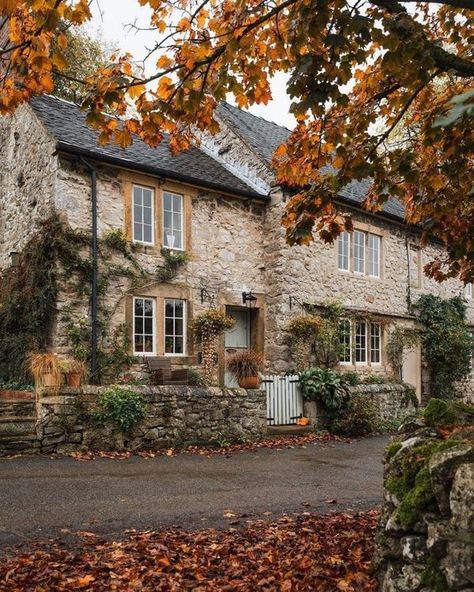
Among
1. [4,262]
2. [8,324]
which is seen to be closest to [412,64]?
[8,324]

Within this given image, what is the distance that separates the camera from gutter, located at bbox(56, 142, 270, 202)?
12.8m

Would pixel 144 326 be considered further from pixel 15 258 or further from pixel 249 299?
pixel 15 258

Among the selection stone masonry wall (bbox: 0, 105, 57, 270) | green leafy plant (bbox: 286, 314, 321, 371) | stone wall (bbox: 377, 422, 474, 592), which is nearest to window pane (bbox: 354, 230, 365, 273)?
green leafy plant (bbox: 286, 314, 321, 371)

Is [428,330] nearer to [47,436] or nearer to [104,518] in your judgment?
[47,436]

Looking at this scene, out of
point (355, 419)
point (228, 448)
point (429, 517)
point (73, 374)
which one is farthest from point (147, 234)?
point (429, 517)

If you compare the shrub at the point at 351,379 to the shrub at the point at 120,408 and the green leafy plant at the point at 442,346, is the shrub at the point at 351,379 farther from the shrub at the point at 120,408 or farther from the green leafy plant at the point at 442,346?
the shrub at the point at 120,408

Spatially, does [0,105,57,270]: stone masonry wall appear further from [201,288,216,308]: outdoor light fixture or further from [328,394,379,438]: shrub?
[328,394,379,438]: shrub

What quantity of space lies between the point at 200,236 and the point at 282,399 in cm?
468

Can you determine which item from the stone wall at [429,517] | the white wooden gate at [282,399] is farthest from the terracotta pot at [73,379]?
the stone wall at [429,517]

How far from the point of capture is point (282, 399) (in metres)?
13.9

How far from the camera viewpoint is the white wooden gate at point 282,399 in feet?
44.8

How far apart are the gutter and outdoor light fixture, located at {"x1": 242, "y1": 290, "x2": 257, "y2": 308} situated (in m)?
2.69

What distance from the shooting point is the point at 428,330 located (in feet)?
65.8

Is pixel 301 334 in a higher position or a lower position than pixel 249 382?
higher
